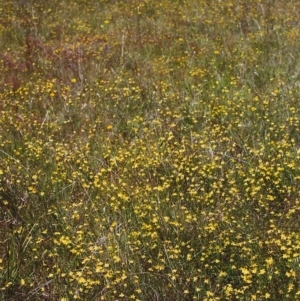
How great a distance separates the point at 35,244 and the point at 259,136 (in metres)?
2.71

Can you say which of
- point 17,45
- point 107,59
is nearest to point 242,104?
point 107,59

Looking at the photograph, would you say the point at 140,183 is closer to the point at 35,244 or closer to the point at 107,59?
the point at 35,244

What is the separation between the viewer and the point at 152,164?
4.77 meters

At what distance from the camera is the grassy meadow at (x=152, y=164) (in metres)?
3.66

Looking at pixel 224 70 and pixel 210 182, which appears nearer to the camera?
pixel 210 182

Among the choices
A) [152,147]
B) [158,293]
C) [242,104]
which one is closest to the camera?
[158,293]

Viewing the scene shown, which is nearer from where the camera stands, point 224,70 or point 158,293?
point 158,293

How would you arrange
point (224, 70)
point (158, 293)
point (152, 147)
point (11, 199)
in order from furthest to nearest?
point (224, 70), point (152, 147), point (11, 199), point (158, 293)

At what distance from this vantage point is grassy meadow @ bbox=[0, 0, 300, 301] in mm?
3658

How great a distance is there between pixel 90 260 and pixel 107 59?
4.54 meters

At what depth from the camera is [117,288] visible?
3594 mm

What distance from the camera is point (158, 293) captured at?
3.54 meters

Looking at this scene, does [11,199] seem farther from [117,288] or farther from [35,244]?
[117,288]

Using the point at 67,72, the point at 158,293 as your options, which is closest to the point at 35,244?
the point at 158,293
